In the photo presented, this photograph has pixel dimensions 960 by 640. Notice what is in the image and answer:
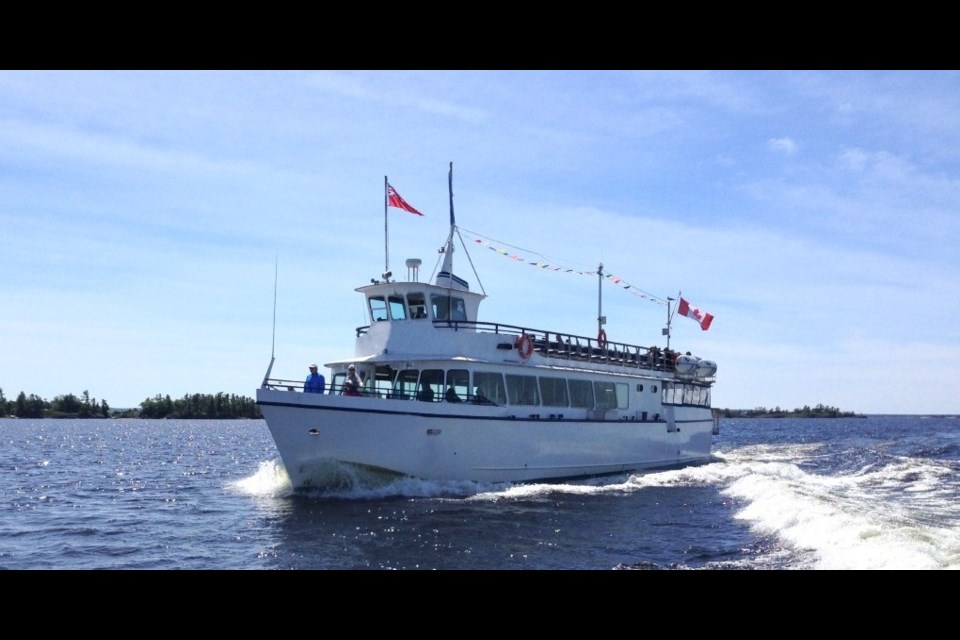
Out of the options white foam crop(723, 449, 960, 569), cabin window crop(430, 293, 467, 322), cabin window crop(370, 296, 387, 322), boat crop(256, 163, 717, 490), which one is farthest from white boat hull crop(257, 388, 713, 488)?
white foam crop(723, 449, 960, 569)

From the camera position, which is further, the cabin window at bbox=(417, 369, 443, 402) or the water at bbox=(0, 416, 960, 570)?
the cabin window at bbox=(417, 369, 443, 402)

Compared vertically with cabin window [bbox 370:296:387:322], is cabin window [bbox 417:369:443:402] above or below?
below

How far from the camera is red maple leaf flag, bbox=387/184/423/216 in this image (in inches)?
971

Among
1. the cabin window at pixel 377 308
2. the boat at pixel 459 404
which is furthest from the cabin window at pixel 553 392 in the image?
the cabin window at pixel 377 308

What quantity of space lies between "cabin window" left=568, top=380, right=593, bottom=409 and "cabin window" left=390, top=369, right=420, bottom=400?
614 centimetres

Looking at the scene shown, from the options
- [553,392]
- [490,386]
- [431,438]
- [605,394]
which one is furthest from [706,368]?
[431,438]

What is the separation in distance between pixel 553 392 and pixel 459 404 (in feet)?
16.9

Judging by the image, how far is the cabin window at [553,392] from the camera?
84.0ft

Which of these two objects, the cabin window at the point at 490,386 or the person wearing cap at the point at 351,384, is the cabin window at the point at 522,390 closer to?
the cabin window at the point at 490,386

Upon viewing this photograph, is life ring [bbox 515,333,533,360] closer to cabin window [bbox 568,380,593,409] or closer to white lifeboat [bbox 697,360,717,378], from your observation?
cabin window [bbox 568,380,593,409]
